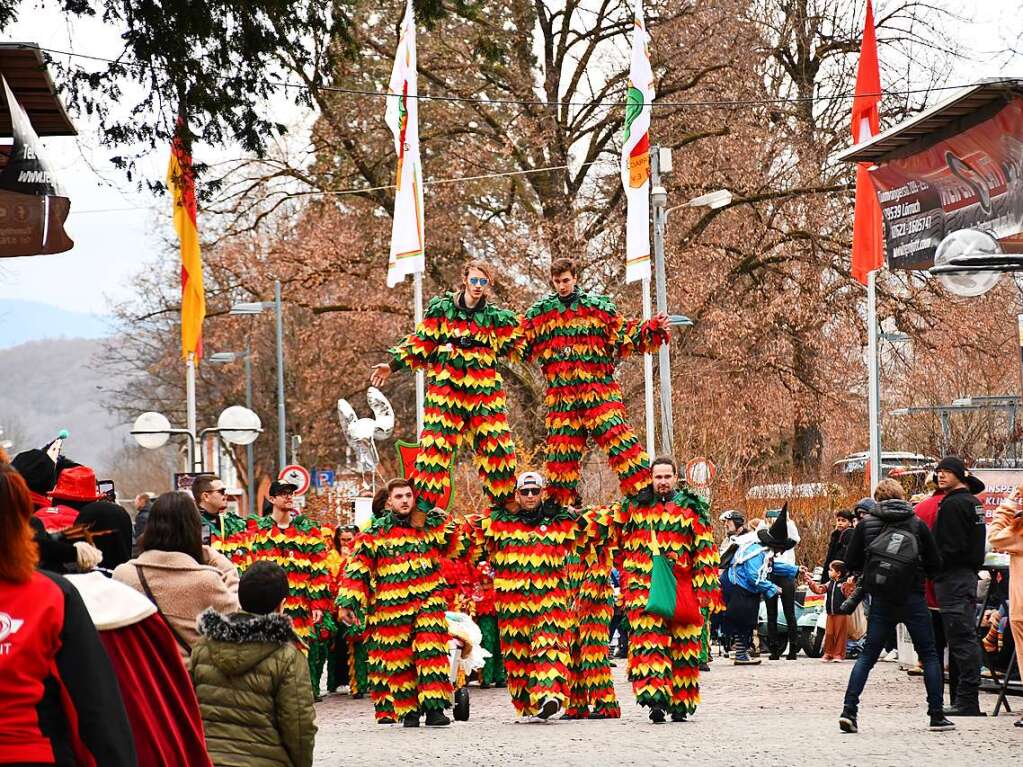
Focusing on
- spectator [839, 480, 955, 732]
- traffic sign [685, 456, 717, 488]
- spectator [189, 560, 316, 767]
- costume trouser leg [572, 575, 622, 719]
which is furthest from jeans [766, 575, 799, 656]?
spectator [189, 560, 316, 767]

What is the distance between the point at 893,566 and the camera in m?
12.0

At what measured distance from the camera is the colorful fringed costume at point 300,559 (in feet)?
50.2

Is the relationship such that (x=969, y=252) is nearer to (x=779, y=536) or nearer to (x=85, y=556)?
(x=85, y=556)

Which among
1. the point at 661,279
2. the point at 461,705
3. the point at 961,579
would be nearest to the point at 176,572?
the point at 461,705

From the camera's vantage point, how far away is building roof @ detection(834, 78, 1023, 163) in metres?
17.4

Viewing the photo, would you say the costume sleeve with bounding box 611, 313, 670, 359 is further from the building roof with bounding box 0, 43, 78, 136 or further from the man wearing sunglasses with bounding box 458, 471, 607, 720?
the building roof with bounding box 0, 43, 78, 136

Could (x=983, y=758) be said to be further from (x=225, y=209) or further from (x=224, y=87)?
(x=225, y=209)

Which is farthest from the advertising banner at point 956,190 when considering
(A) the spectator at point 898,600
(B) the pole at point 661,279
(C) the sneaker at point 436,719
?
(C) the sneaker at point 436,719

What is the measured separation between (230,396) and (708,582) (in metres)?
42.9

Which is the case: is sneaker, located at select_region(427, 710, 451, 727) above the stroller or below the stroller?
below

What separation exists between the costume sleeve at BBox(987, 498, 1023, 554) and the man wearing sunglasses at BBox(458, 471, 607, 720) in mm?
2976

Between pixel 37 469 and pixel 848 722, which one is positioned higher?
pixel 37 469

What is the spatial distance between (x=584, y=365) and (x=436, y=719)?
2.84m

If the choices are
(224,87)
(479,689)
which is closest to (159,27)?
(224,87)
